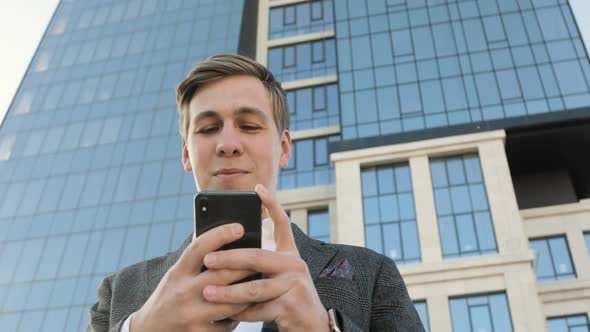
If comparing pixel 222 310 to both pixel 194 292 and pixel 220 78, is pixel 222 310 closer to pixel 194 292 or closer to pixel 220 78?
pixel 194 292

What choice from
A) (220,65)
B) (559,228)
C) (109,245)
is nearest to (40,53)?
(109,245)

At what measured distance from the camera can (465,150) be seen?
87.9 feet

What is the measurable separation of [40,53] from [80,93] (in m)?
6.54

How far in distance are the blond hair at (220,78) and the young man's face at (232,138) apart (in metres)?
0.05

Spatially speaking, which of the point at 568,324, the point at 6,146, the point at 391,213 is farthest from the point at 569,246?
the point at 6,146

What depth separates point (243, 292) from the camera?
68.5 inches

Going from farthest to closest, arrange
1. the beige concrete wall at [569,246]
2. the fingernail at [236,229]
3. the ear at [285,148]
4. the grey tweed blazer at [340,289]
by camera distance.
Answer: the beige concrete wall at [569,246] < the ear at [285,148] < the grey tweed blazer at [340,289] < the fingernail at [236,229]

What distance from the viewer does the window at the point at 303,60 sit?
36.1m

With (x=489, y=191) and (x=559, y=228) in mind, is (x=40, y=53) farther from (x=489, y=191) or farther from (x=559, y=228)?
(x=559, y=228)

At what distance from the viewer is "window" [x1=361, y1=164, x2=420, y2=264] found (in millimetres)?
24531

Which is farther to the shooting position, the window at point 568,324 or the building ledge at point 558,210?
the building ledge at point 558,210

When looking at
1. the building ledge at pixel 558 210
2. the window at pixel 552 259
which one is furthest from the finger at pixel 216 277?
the building ledge at pixel 558 210

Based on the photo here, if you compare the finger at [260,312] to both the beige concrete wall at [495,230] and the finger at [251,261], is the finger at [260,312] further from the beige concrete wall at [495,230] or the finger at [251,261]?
the beige concrete wall at [495,230]

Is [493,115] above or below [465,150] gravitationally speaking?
above
